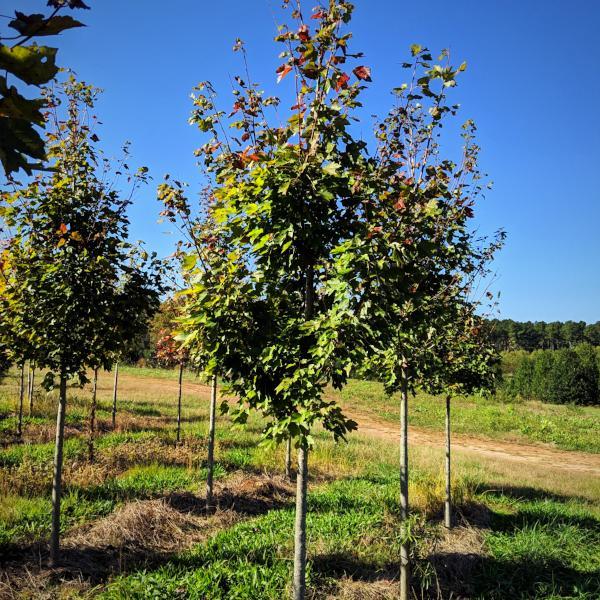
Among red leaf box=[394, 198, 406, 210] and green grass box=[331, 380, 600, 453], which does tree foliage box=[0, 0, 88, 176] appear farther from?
green grass box=[331, 380, 600, 453]

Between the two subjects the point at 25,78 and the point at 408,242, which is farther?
the point at 408,242

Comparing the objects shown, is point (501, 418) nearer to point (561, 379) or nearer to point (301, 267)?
point (561, 379)

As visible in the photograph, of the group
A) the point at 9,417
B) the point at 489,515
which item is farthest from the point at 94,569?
the point at 9,417

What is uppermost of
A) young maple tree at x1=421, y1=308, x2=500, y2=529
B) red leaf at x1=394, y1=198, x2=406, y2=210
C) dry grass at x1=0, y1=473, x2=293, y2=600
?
red leaf at x1=394, y1=198, x2=406, y2=210

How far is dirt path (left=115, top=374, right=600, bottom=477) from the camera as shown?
59.6ft

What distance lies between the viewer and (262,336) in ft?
13.0

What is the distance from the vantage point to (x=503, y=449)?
20.8m

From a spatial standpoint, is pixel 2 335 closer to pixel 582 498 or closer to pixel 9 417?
pixel 9 417

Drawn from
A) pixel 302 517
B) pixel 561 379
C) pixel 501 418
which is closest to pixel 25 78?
pixel 302 517

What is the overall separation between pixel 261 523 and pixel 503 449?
17547 mm

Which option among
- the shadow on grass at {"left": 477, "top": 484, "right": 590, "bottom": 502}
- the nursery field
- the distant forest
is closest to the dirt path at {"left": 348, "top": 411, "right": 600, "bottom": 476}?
the nursery field

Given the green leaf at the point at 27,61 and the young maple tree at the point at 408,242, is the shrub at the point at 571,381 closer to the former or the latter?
the young maple tree at the point at 408,242

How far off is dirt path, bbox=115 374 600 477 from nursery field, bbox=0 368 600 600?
11.8 ft

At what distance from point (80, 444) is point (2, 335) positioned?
6.66m
